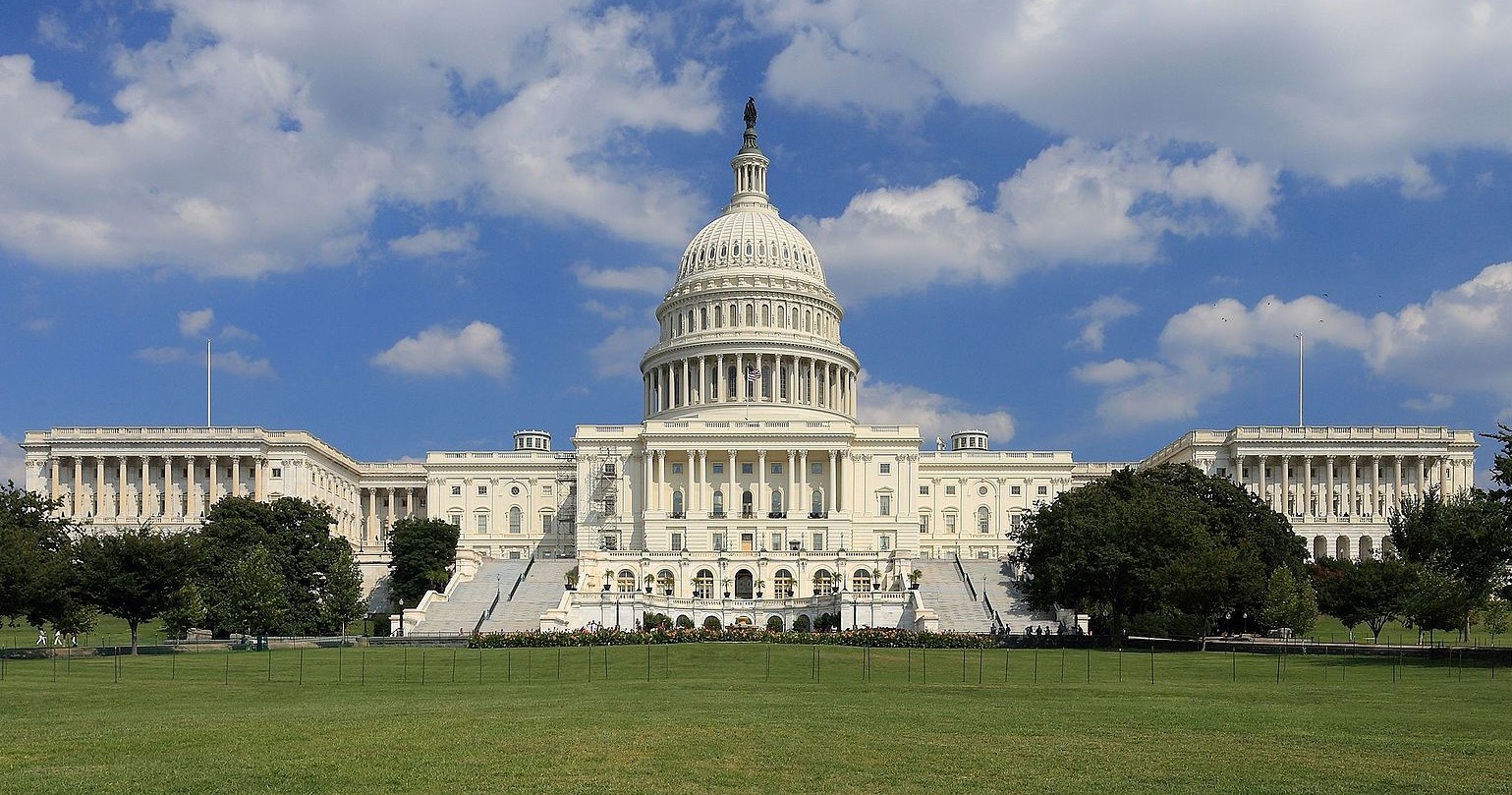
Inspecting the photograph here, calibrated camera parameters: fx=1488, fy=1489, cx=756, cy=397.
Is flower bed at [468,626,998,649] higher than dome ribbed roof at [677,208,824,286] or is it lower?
lower

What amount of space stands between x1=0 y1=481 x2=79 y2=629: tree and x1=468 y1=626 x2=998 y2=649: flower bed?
20.0m

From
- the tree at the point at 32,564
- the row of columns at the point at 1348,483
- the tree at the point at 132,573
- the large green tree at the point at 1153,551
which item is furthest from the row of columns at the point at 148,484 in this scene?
the row of columns at the point at 1348,483

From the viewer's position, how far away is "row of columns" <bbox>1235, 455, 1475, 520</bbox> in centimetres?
14438

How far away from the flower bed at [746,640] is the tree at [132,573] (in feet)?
52.5

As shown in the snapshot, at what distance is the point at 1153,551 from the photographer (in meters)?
81.3

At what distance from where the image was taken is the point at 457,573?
111188mm

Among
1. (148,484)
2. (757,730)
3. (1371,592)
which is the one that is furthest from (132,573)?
(148,484)

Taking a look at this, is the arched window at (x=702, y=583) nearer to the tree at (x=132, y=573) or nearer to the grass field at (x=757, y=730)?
the tree at (x=132, y=573)

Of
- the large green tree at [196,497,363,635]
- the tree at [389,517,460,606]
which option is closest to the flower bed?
the large green tree at [196,497,363,635]

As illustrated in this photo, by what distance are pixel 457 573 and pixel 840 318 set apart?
222ft

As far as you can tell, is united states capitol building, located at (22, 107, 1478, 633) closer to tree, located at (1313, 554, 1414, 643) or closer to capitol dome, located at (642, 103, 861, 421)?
capitol dome, located at (642, 103, 861, 421)

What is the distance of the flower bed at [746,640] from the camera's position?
252 feet

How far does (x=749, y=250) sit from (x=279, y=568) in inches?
3212

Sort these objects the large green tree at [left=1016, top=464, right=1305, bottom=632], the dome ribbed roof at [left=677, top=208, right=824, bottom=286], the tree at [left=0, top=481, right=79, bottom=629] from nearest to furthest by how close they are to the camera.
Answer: the tree at [left=0, top=481, right=79, bottom=629] < the large green tree at [left=1016, top=464, right=1305, bottom=632] < the dome ribbed roof at [left=677, top=208, right=824, bottom=286]
